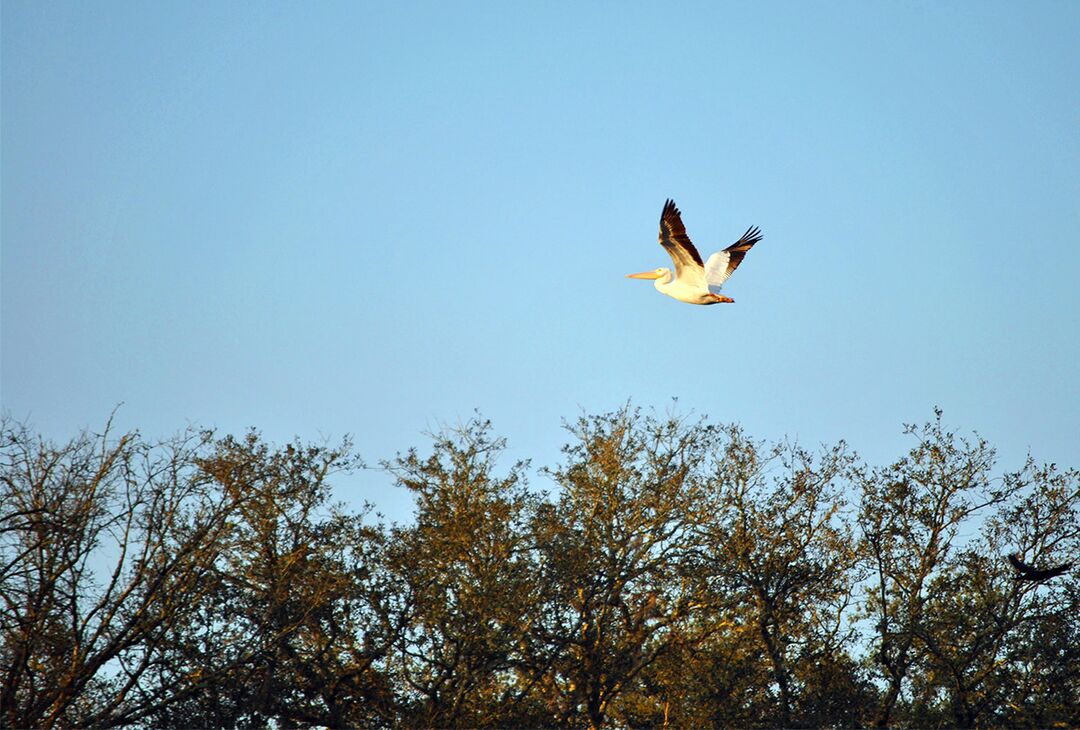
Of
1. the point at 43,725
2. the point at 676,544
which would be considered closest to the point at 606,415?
the point at 676,544

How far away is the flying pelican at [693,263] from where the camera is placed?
78.3 feet

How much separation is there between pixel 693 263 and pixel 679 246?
1.73 feet

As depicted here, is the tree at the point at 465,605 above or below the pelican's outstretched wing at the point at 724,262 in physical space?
below

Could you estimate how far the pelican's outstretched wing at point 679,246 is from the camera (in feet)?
Answer: 77.7

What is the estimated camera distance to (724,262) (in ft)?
82.1

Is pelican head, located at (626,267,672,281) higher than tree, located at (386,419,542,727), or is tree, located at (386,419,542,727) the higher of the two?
pelican head, located at (626,267,672,281)

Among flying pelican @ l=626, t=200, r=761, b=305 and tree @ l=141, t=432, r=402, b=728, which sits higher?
flying pelican @ l=626, t=200, r=761, b=305

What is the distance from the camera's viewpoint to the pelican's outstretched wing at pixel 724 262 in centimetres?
2473

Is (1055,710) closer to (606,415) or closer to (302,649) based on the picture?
(606,415)

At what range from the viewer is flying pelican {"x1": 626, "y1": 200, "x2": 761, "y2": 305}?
23.9 meters

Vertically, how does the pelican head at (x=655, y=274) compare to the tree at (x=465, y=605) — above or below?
above

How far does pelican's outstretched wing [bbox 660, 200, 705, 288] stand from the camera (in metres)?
23.7

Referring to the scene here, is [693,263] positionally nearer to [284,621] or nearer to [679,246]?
[679,246]

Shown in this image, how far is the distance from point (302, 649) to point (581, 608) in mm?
4911
